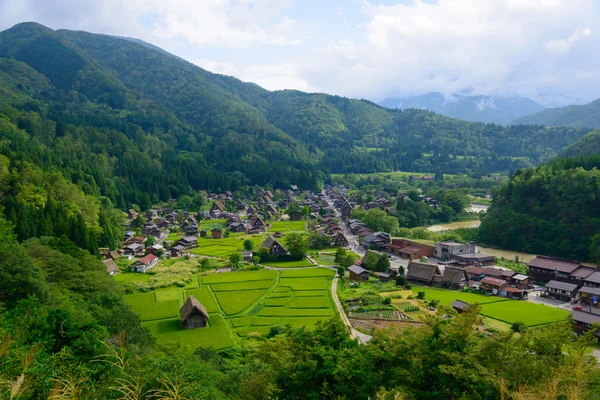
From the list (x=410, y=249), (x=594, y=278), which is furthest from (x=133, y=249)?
(x=594, y=278)

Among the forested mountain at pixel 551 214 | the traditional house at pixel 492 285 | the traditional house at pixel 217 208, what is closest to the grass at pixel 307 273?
the traditional house at pixel 492 285

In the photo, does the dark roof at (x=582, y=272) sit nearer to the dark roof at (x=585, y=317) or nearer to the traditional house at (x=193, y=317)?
the dark roof at (x=585, y=317)

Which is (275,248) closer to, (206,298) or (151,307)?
(206,298)

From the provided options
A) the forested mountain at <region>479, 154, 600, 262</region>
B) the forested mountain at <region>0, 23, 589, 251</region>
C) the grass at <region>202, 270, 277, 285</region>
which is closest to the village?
the grass at <region>202, 270, 277, 285</region>

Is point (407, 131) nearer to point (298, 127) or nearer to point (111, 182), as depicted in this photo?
point (298, 127)

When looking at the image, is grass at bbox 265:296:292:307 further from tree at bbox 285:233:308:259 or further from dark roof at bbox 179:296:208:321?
tree at bbox 285:233:308:259
